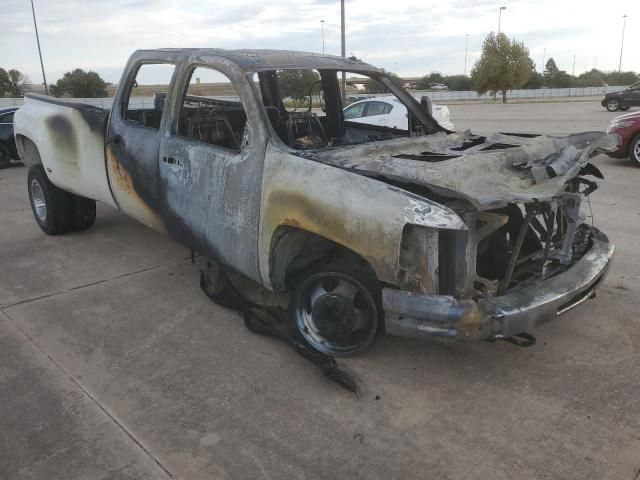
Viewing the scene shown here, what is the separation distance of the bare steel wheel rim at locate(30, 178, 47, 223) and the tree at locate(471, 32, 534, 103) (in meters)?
45.8

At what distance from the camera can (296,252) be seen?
142 inches

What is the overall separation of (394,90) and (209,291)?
2323 mm

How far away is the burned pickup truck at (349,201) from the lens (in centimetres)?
292


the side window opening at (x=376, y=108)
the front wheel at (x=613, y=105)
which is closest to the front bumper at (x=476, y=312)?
the side window opening at (x=376, y=108)

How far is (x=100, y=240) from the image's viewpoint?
6195mm

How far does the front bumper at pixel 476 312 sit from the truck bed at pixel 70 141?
3.14 meters

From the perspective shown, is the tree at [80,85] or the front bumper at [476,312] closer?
the front bumper at [476,312]

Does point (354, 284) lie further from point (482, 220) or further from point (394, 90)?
point (394, 90)

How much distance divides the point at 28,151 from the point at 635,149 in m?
9.62

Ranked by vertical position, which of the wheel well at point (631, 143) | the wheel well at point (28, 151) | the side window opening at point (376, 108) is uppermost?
the side window opening at point (376, 108)

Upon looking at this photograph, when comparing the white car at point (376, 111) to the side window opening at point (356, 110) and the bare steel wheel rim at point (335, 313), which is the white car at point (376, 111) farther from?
the bare steel wheel rim at point (335, 313)

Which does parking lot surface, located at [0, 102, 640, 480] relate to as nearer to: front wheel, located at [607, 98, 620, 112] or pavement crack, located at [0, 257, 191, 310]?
pavement crack, located at [0, 257, 191, 310]

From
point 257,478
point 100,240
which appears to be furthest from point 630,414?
point 100,240

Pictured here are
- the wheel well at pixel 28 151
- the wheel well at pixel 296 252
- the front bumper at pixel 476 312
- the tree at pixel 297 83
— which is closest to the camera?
the front bumper at pixel 476 312
